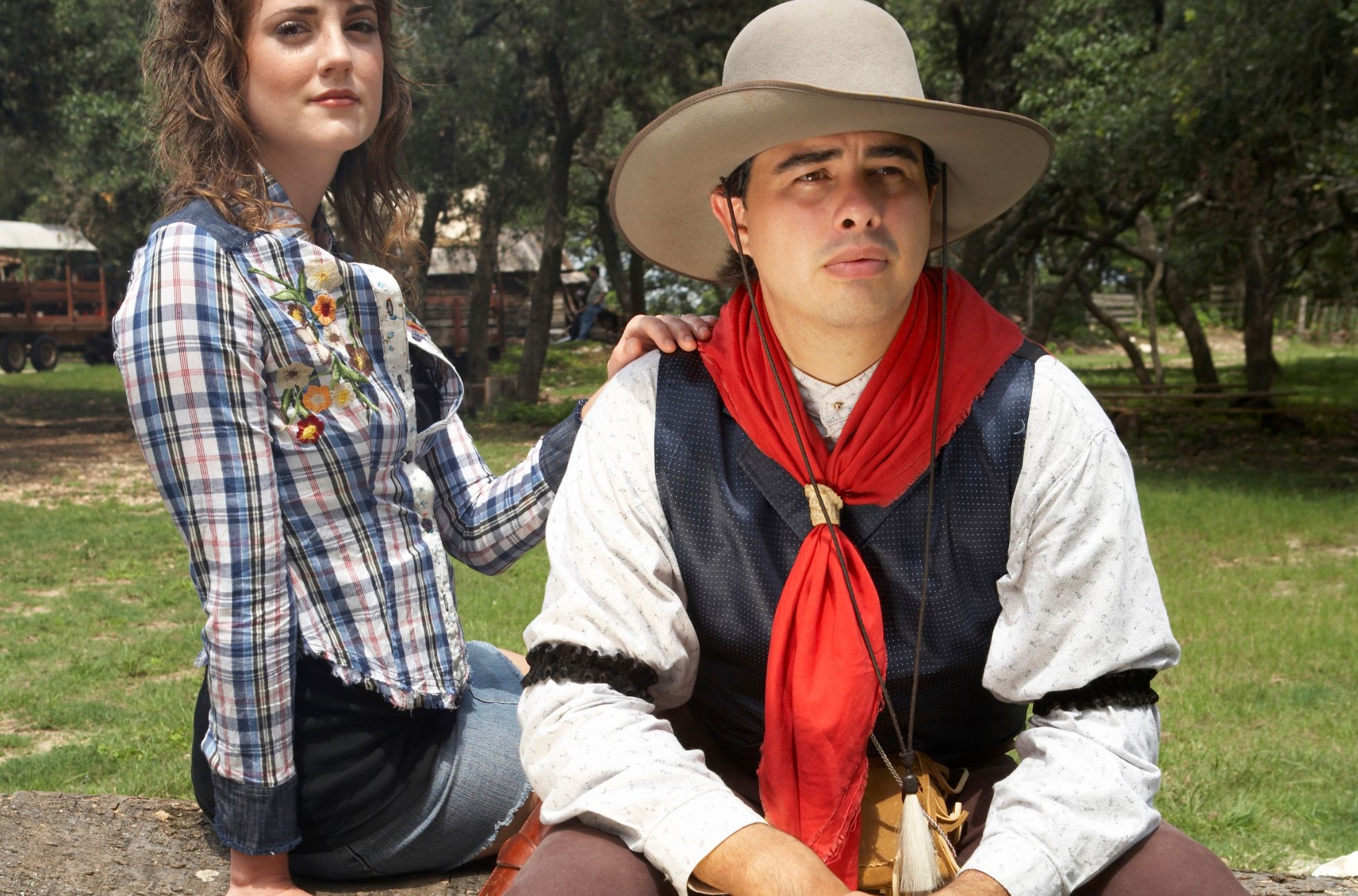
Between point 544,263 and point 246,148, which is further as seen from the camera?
point 544,263

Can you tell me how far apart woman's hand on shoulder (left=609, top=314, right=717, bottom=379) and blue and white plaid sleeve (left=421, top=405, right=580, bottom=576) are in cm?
42

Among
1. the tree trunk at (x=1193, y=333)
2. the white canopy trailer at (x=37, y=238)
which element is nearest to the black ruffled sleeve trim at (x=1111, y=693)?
the tree trunk at (x=1193, y=333)

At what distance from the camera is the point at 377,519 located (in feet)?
8.27

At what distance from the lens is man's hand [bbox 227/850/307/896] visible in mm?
2467

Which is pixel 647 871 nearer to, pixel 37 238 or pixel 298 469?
pixel 298 469

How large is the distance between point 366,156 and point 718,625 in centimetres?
144

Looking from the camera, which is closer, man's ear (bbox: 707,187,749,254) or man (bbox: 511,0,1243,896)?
man (bbox: 511,0,1243,896)

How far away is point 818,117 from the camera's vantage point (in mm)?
2182

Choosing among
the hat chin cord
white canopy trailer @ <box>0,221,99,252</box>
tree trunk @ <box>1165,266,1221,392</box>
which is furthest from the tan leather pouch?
white canopy trailer @ <box>0,221,99,252</box>

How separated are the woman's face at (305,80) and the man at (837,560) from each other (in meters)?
0.62

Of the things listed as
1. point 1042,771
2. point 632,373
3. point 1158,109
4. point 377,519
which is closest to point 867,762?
point 1042,771

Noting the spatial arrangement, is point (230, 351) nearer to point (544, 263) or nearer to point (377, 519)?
point (377, 519)

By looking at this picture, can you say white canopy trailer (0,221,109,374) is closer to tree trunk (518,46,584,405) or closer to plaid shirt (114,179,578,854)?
tree trunk (518,46,584,405)

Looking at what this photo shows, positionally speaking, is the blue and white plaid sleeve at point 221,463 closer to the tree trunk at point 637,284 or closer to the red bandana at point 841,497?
the red bandana at point 841,497
